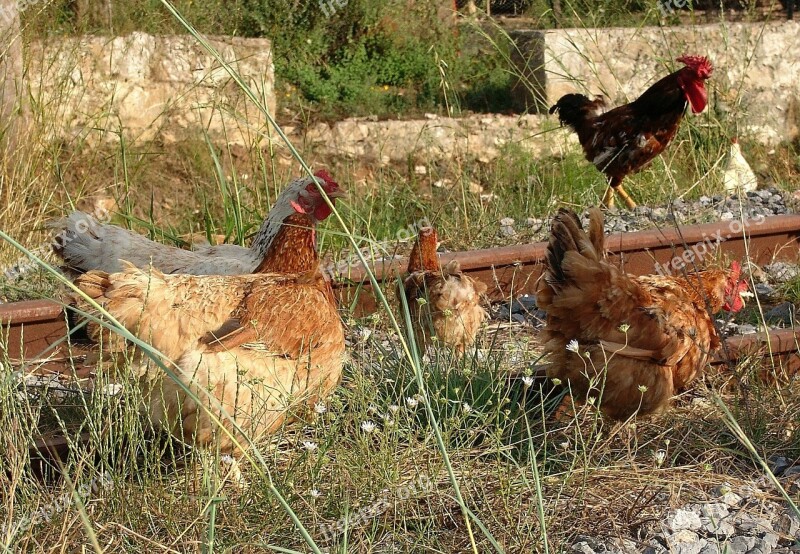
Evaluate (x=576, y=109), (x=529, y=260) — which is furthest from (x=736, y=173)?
(x=529, y=260)

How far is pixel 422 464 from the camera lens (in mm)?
3396

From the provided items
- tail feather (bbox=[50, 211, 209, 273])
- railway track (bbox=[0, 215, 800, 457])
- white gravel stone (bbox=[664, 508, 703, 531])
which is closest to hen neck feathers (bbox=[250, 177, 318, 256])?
tail feather (bbox=[50, 211, 209, 273])

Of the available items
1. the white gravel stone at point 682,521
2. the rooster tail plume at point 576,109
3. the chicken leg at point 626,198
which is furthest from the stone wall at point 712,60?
the white gravel stone at point 682,521

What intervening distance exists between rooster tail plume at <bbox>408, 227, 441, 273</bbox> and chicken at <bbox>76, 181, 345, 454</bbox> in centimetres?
115

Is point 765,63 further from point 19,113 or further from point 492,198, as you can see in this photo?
point 19,113

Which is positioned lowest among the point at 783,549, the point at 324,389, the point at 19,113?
the point at 783,549

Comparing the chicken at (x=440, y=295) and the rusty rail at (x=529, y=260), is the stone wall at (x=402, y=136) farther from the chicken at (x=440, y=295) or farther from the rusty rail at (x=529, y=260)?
the chicken at (x=440, y=295)

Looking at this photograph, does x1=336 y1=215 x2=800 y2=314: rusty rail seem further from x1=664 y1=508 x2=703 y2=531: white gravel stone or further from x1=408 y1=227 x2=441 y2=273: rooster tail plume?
x1=664 y1=508 x2=703 y2=531: white gravel stone

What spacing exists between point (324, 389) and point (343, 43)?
980 centimetres

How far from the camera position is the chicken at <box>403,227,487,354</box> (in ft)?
15.7

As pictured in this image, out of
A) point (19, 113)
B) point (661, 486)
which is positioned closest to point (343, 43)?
point (19, 113)

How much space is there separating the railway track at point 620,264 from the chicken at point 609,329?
1.10 feet

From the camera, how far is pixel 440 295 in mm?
4844

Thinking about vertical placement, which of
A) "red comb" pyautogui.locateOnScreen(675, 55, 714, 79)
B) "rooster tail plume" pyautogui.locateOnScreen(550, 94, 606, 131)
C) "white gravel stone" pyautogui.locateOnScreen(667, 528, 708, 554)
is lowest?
"white gravel stone" pyautogui.locateOnScreen(667, 528, 708, 554)
